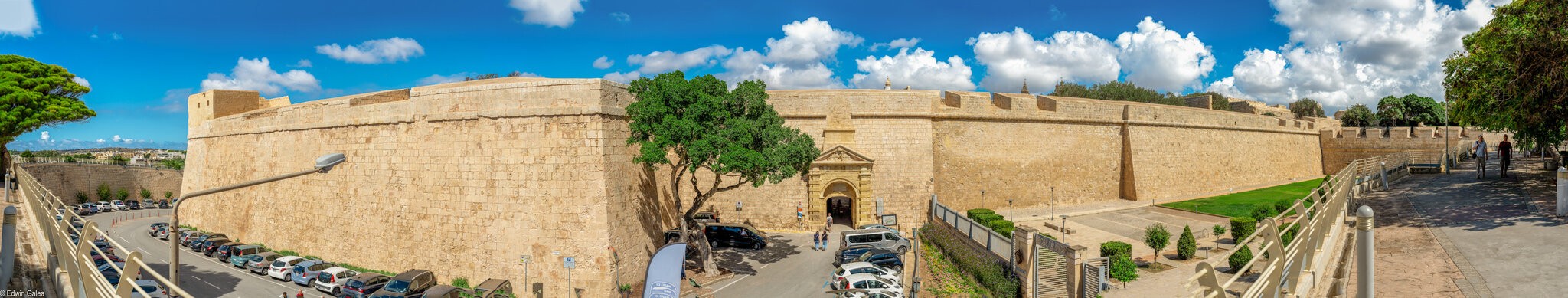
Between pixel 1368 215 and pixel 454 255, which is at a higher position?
pixel 1368 215

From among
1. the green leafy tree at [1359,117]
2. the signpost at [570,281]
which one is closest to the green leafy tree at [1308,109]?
the green leafy tree at [1359,117]

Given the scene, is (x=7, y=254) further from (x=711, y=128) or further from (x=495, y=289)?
(x=711, y=128)

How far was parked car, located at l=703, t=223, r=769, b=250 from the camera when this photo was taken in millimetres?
21391

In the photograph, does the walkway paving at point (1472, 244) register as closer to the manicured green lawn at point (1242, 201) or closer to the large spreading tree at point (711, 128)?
the manicured green lawn at point (1242, 201)

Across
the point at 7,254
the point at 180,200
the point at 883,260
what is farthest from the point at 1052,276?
the point at 7,254

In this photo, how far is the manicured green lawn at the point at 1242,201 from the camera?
26094 mm

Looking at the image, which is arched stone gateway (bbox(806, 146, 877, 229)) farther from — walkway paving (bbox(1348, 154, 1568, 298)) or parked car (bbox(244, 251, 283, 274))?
parked car (bbox(244, 251, 283, 274))

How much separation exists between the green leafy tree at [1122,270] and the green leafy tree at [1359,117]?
59.9 m

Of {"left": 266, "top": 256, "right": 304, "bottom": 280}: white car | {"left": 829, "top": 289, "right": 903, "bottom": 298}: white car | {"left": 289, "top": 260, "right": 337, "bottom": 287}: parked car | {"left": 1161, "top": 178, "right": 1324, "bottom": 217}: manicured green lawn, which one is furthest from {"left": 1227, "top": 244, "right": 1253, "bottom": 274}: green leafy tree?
{"left": 266, "top": 256, "right": 304, "bottom": 280}: white car

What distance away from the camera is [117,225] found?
31812mm

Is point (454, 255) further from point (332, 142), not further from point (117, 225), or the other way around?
point (117, 225)

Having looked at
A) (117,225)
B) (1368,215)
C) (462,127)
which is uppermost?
(462,127)

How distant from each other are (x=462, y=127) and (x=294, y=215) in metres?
9.01

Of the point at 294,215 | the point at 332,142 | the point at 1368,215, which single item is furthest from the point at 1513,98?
the point at 294,215
